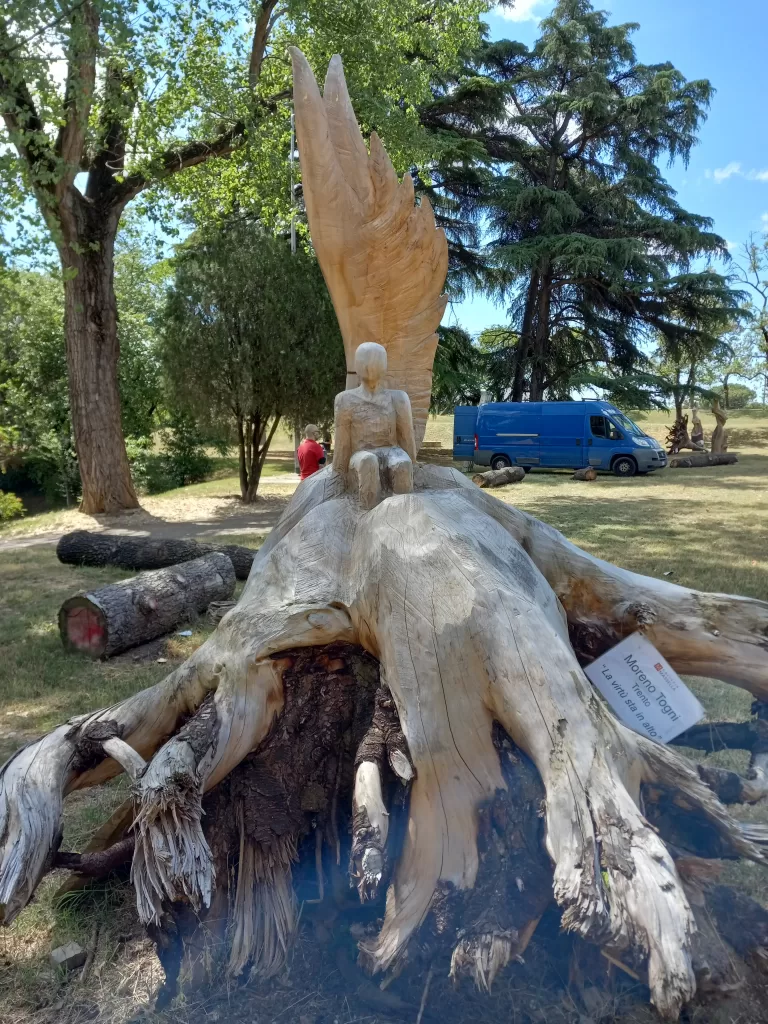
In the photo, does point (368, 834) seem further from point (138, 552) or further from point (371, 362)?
point (138, 552)

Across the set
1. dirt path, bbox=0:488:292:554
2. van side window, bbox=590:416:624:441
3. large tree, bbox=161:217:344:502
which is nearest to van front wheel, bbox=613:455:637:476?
van side window, bbox=590:416:624:441

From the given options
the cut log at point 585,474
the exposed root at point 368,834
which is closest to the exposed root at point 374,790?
the exposed root at point 368,834

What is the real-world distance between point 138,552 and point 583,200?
21401 millimetres

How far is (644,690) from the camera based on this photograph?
3.12m

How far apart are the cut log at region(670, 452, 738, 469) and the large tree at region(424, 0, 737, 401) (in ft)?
13.6

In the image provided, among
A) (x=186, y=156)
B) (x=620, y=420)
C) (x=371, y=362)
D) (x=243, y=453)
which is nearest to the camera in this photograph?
(x=371, y=362)

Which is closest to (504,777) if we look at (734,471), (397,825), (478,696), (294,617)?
(478,696)

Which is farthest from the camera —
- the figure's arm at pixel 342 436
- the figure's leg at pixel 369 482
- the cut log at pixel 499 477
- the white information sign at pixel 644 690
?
the cut log at pixel 499 477

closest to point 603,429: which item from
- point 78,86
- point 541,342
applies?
point 541,342

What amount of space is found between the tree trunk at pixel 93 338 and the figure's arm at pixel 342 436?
32.2ft

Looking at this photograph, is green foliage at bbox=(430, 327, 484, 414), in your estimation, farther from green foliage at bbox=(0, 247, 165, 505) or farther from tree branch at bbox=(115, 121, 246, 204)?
tree branch at bbox=(115, 121, 246, 204)

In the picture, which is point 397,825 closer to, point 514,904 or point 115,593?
point 514,904

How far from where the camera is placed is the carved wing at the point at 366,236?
4125 mm

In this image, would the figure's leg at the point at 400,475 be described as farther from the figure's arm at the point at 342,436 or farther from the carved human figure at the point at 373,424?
the figure's arm at the point at 342,436
